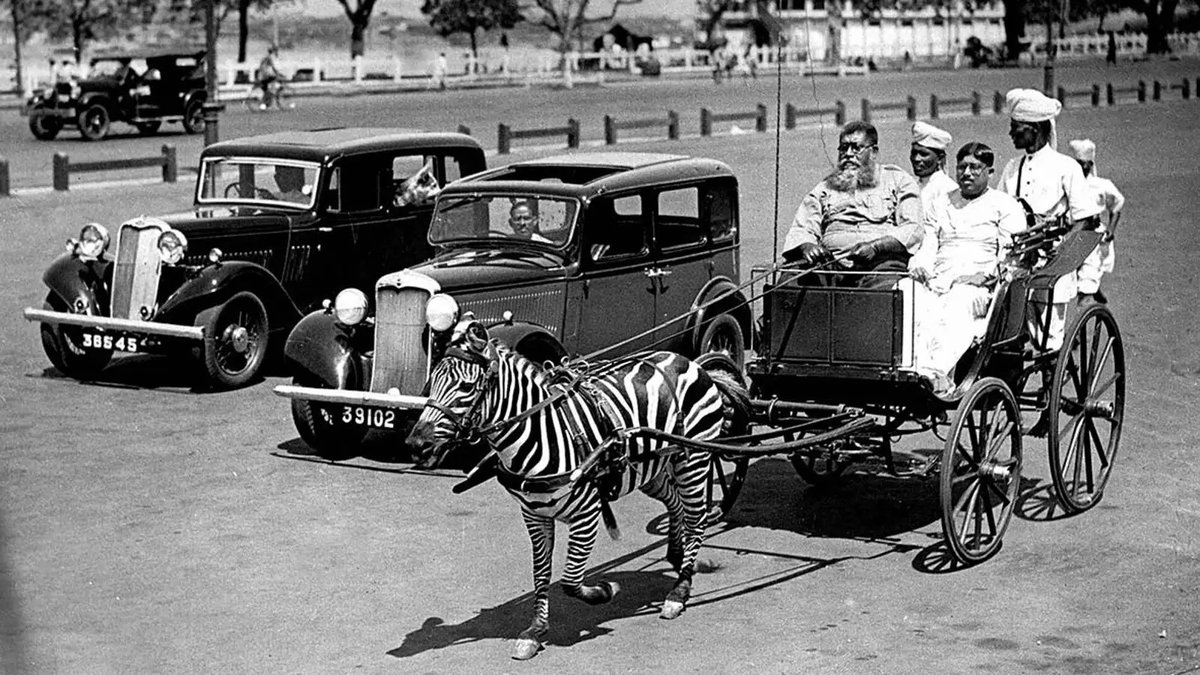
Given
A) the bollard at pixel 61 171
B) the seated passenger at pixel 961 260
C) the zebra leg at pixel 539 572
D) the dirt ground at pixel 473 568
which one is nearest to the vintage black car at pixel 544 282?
the dirt ground at pixel 473 568

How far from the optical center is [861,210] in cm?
959

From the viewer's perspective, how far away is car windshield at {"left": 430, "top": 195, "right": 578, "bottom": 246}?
11883 mm

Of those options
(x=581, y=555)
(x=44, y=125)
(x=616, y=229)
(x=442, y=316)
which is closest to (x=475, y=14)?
(x=44, y=125)

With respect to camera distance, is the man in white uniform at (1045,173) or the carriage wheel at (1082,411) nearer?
the carriage wheel at (1082,411)

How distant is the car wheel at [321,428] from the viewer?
1121cm

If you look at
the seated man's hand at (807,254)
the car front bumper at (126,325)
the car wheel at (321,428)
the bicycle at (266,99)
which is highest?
the bicycle at (266,99)

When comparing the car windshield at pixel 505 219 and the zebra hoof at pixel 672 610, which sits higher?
the car windshield at pixel 505 219

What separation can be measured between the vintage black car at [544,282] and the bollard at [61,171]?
47.3ft

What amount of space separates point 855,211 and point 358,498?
11.4ft

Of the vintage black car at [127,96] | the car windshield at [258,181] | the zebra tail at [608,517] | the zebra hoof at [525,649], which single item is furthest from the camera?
the vintage black car at [127,96]

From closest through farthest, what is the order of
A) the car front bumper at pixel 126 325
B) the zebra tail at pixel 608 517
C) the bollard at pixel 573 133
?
1. the zebra tail at pixel 608 517
2. the car front bumper at pixel 126 325
3. the bollard at pixel 573 133

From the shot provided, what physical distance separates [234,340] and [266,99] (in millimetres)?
32860

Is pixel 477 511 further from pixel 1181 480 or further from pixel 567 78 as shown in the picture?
pixel 567 78

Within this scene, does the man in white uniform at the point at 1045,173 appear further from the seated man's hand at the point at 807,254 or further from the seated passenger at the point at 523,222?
the seated passenger at the point at 523,222
